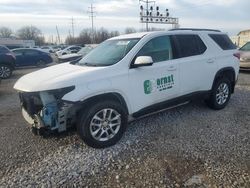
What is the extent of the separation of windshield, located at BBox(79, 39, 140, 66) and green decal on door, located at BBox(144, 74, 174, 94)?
2.09ft

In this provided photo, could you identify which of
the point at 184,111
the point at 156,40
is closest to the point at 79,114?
the point at 156,40

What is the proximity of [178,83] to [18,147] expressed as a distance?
9.78ft

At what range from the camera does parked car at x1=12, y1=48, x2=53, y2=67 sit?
57.7 ft

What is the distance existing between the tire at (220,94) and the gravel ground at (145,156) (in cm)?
43

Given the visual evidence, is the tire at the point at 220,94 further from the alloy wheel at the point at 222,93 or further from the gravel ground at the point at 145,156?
the gravel ground at the point at 145,156

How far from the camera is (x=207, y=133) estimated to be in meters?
4.76

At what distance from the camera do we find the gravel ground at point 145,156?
343 cm

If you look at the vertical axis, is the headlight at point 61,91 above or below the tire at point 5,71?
above

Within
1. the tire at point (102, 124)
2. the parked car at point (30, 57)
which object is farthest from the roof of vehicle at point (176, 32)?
the parked car at point (30, 57)

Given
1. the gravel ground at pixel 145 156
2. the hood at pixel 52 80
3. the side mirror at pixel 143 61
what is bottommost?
the gravel ground at pixel 145 156

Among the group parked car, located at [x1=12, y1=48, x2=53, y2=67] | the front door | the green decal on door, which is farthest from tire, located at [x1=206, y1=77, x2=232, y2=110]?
parked car, located at [x1=12, y1=48, x2=53, y2=67]

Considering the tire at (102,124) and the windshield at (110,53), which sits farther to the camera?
the windshield at (110,53)

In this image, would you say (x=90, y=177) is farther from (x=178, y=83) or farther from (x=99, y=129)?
(x=178, y=83)

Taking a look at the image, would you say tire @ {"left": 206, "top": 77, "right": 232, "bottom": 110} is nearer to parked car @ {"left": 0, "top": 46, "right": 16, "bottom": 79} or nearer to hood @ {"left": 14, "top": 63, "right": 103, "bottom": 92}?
hood @ {"left": 14, "top": 63, "right": 103, "bottom": 92}
